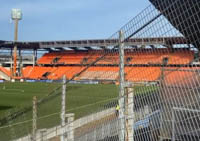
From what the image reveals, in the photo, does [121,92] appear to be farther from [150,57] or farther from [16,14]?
[16,14]

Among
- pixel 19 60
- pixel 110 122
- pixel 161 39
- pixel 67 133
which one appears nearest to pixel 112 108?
pixel 110 122

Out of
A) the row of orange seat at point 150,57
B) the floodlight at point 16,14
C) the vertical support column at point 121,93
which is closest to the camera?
the row of orange seat at point 150,57

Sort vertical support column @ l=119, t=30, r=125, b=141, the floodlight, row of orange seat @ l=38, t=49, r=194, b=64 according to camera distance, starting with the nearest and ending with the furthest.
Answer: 1. row of orange seat @ l=38, t=49, r=194, b=64
2. vertical support column @ l=119, t=30, r=125, b=141
3. the floodlight

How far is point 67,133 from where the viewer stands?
2.91 m

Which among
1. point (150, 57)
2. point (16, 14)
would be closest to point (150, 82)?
point (150, 57)

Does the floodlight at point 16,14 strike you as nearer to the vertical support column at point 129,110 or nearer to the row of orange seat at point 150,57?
the row of orange seat at point 150,57

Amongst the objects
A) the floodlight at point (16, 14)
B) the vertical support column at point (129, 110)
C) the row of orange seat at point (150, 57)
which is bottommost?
the vertical support column at point (129, 110)

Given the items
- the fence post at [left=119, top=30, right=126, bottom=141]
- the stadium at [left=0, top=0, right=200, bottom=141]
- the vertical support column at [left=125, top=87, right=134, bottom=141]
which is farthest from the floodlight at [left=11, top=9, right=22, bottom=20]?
the vertical support column at [left=125, top=87, right=134, bottom=141]

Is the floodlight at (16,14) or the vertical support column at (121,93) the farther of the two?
the floodlight at (16,14)

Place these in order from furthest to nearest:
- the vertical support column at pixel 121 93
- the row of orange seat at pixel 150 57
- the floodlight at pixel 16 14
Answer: the floodlight at pixel 16 14 < the vertical support column at pixel 121 93 < the row of orange seat at pixel 150 57

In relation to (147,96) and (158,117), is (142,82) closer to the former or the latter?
(147,96)

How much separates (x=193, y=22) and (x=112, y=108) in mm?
1134

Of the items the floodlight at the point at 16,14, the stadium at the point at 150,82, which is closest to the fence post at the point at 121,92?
the stadium at the point at 150,82

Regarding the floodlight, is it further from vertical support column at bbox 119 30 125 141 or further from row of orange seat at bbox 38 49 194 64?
vertical support column at bbox 119 30 125 141
